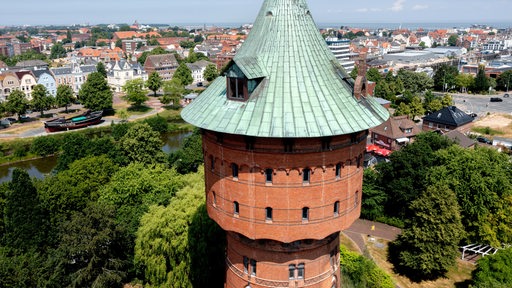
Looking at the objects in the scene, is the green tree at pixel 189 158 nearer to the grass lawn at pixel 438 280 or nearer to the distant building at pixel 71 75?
the grass lawn at pixel 438 280

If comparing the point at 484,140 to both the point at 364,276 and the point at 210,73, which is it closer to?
the point at 364,276

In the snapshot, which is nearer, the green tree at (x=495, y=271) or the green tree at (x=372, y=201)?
the green tree at (x=495, y=271)

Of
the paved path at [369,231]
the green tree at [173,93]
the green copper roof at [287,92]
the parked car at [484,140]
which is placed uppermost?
the green copper roof at [287,92]

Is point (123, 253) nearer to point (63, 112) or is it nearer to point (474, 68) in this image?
point (63, 112)

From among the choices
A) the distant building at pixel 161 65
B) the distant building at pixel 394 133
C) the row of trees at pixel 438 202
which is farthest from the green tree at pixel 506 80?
the distant building at pixel 161 65

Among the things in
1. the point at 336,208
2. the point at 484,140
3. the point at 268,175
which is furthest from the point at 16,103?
the point at 484,140

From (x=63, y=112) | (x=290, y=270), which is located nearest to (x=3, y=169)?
(x=63, y=112)

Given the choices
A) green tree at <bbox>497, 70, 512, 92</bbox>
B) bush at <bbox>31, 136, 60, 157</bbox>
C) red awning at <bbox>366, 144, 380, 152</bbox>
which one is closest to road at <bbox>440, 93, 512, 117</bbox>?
green tree at <bbox>497, 70, 512, 92</bbox>
